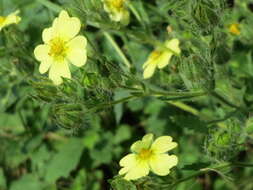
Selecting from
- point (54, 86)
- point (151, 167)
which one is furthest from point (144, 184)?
point (54, 86)

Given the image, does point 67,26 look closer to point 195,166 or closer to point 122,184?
point 122,184

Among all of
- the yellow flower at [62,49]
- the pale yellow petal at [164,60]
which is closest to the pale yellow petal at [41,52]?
the yellow flower at [62,49]

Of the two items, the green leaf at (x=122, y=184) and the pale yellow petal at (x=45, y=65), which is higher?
the pale yellow petal at (x=45, y=65)

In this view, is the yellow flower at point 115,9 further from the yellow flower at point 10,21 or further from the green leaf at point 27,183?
the green leaf at point 27,183

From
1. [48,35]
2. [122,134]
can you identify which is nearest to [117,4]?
[48,35]

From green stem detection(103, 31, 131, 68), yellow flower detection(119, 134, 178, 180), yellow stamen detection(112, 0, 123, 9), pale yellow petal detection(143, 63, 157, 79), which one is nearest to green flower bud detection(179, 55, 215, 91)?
pale yellow petal detection(143, 63, 157, 79)

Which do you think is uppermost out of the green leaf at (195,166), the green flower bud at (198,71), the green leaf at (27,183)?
the green flower bud at (198,71)

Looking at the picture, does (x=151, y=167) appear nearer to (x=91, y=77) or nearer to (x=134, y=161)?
(x=134, y=161)
